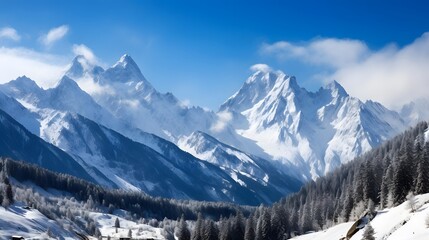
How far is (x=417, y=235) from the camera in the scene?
89.8 metres

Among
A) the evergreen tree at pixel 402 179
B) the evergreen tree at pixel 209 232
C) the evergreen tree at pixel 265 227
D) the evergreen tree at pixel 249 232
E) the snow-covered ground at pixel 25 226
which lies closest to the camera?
the evergreen tree at pixel 402 179

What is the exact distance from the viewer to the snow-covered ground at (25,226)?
165 metres

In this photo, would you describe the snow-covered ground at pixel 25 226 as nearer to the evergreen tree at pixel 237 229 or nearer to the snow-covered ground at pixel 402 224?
the evergreen tree at pixel 237 229

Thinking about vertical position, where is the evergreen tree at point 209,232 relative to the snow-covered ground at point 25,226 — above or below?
above

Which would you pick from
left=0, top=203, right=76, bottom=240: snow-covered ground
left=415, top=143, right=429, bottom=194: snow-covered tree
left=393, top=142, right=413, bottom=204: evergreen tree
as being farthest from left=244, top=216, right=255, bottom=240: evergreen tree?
left=415, top=143, right=429, bottom=194: snow-covered tree

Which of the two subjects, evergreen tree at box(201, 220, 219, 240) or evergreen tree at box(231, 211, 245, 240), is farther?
evergreen tree at box(231, 211, 245, 240)

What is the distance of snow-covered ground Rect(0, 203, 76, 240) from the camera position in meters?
165

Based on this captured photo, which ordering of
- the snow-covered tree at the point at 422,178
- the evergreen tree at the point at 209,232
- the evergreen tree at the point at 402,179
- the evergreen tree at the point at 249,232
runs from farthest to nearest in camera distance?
the evergreen tree at the point at 249,232, the evergreen tree at the point at 209,232, the evergreen tree at the point at 402,179, the snow-covered tree at the point at 422,178

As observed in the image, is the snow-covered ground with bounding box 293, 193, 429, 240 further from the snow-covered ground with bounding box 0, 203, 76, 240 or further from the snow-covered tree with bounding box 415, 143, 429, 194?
the snow-covered ground with bounding box 0, 203, 76, 240

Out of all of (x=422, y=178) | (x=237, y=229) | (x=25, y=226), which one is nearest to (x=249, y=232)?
(x=237, y=229)

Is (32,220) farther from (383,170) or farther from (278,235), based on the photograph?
(383,170)

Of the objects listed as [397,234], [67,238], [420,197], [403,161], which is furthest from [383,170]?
[67,238]

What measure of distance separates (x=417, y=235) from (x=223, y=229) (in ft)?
354

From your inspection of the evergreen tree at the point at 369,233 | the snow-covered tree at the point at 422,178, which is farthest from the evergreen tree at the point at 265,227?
the evergreen tree at the point at 369,233
